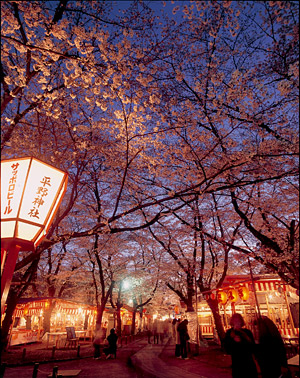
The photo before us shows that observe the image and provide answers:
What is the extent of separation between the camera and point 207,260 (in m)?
30.8

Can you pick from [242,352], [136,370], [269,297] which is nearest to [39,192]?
[242,352]

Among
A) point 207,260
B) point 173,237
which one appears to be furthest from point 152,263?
point 173,237

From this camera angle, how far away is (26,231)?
3.62 m

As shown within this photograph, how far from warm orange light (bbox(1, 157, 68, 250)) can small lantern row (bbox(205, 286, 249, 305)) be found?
1238 centimetres

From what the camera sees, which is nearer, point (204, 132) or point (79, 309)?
point (204, 132)

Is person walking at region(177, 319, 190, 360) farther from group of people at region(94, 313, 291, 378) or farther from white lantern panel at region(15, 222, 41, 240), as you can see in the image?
white lantern panel at region(15, 222, 41, 240)

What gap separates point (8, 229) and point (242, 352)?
544 cm

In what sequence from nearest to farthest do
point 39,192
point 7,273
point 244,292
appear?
point 7,273 → point 39,192 → point 244,292

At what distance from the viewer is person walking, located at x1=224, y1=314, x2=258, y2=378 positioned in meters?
5.06

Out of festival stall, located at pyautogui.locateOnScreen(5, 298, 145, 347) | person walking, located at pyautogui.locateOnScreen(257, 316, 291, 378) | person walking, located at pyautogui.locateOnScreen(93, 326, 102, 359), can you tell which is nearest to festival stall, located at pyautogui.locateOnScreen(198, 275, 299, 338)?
person walking, located at pyautogui.locateOnScreen(257, 316, 291, 378)

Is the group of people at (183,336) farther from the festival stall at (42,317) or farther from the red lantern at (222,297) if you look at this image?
the festival stall at (42,317)

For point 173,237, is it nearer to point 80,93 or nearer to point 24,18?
point 80,93

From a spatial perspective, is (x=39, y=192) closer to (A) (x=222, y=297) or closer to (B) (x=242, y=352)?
(B) (x=242, y=352)

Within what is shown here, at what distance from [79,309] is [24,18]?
28.3 meters
